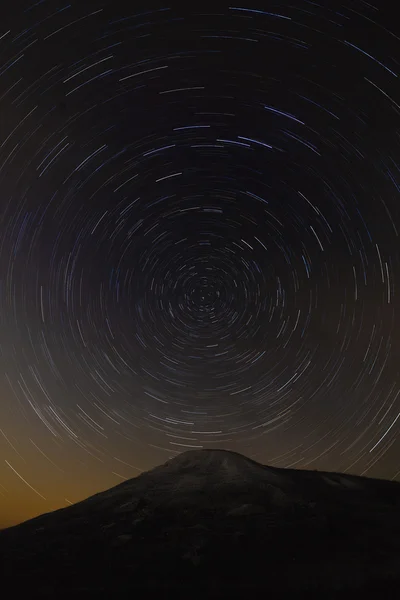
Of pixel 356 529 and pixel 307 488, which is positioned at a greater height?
pixel 307 488

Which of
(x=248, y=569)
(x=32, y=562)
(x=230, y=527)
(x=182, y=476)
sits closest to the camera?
(x=248, y=569)

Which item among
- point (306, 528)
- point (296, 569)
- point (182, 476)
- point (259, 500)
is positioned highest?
point (182, 476)

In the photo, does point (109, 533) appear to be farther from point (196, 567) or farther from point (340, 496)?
point (340, 496)

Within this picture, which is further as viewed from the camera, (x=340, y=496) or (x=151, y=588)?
(x=340, y=496)

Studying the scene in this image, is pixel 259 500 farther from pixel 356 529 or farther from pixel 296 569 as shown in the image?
pixel 296 569

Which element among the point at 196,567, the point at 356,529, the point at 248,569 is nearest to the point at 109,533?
the point at 196,567

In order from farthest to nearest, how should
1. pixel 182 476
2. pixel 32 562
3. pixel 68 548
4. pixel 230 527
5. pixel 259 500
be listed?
pixel 182 476, pixel 259 500, pixel 230 527, pixel 68 548, pixel 32 562

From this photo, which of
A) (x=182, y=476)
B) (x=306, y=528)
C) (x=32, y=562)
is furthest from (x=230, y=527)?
(x=182, y=476)
